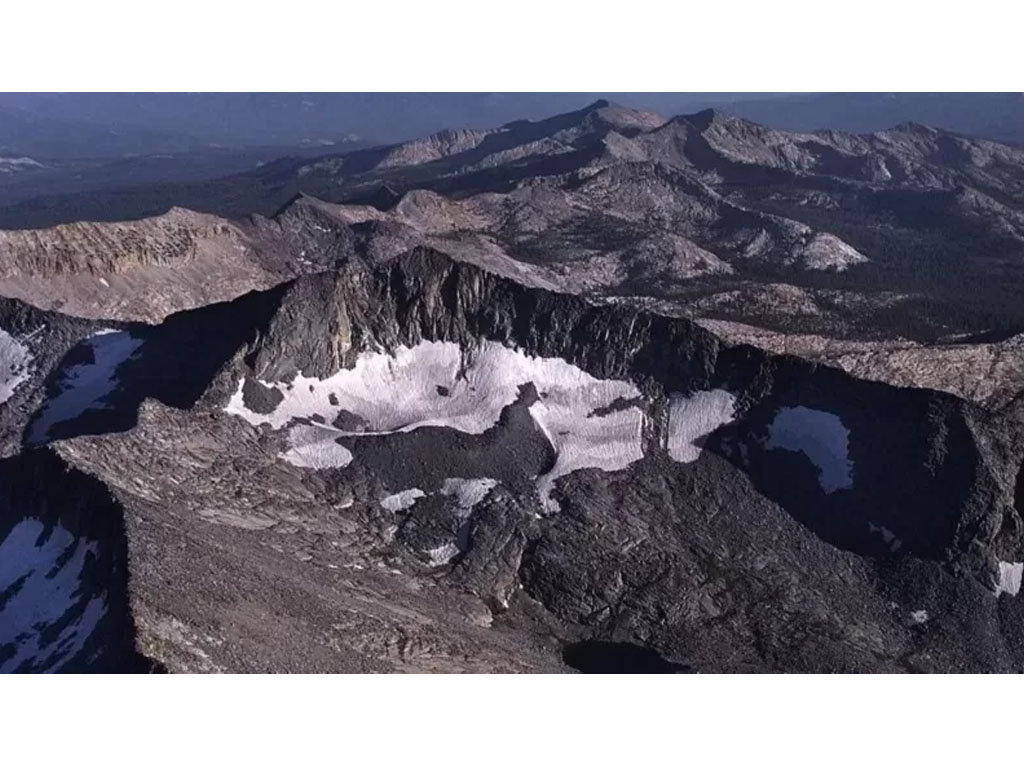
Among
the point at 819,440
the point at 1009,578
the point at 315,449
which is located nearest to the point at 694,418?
the point at 819,440

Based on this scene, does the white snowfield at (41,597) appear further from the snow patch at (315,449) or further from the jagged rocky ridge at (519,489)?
the snow patch at (315,449)

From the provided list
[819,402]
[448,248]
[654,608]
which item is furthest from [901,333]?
[654,608]

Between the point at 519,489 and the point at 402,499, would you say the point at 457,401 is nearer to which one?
the point at 519,489

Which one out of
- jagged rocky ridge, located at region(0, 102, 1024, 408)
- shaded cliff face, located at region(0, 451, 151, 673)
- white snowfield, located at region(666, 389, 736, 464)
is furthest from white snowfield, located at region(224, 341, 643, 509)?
jagged rocky ridge, located at region(0, 102, 1024, 408)

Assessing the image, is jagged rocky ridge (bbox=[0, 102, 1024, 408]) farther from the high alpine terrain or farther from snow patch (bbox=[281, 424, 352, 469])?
snow patch (bbox=[281, 424, 352, 469])

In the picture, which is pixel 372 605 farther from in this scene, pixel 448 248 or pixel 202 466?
pixel 448 248
